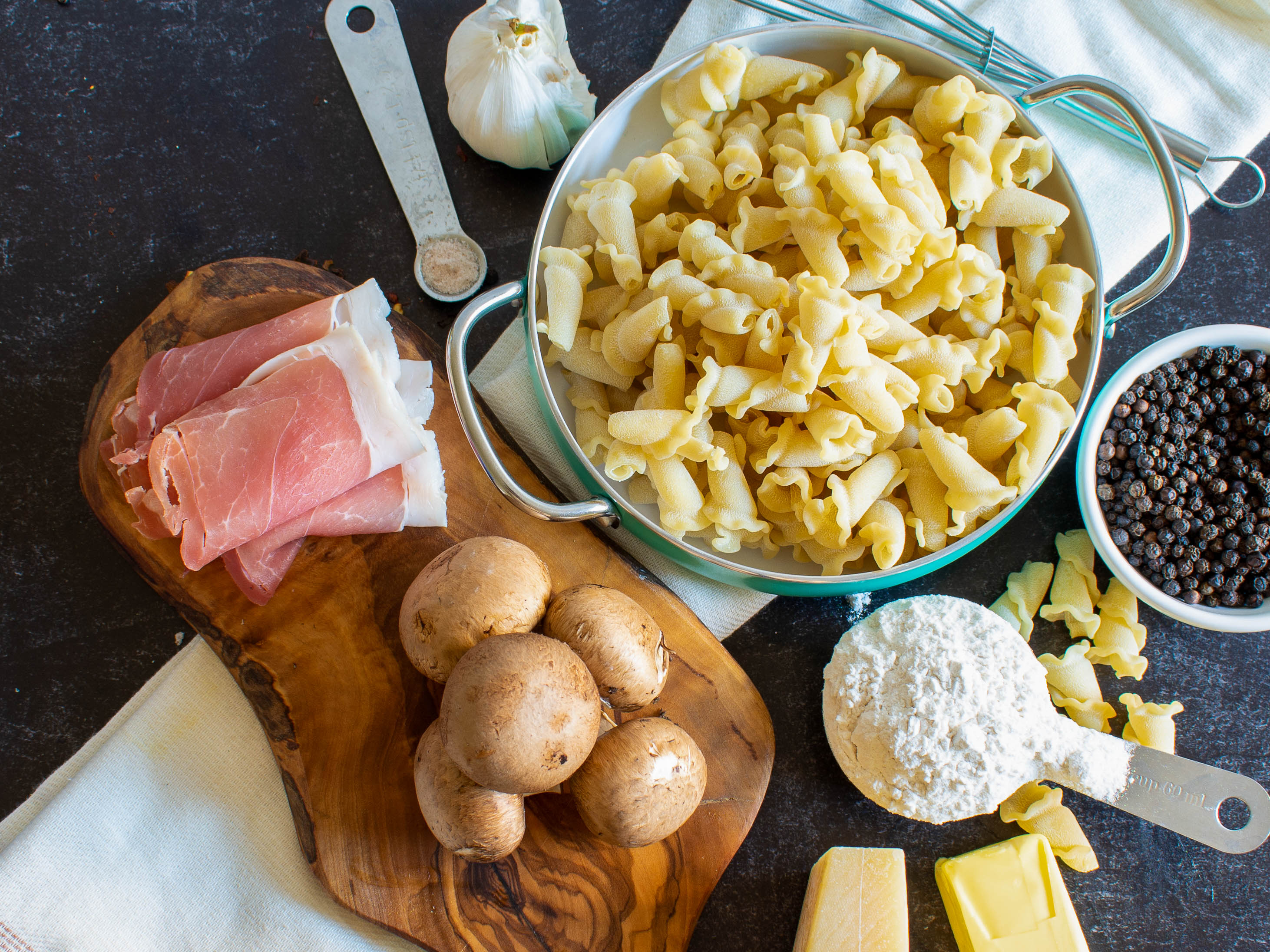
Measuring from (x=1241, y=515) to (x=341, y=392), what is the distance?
4.31 ft

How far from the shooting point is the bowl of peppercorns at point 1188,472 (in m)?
1.17

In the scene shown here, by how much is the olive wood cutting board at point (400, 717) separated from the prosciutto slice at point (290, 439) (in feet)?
Answer: 0.26

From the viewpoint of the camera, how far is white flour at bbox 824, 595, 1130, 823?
110 centimetres

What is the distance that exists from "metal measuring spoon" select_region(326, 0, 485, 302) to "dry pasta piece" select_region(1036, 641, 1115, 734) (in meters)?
1.08

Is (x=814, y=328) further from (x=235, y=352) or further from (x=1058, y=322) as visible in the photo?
(x=235, y=352)

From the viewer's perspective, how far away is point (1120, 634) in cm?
123

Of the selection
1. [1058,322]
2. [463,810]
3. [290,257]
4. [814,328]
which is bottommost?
[463,810]

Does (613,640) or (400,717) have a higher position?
(613,640)

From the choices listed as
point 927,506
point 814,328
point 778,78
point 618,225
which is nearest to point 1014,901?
point 927,506

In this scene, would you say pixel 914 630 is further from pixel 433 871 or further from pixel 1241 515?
pixel 433 871

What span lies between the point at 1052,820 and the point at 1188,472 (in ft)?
1.84

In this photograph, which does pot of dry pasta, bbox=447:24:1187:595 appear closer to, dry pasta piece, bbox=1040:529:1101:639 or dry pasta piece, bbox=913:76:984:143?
dry pasta piece, bbox=913:76:984:143

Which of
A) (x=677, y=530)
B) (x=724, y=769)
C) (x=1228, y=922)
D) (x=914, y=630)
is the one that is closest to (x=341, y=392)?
(x=677, y=530)

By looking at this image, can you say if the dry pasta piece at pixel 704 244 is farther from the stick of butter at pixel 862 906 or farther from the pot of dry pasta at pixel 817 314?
the stick of butter at pixel 862 906
